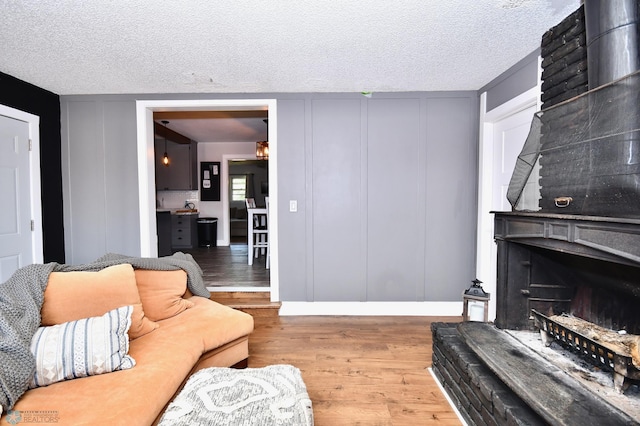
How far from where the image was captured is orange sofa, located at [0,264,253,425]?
4.02ft

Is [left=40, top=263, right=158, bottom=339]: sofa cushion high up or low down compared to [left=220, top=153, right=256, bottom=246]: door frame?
down

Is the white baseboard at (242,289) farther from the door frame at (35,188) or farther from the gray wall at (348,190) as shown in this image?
the door frame at (35,188)

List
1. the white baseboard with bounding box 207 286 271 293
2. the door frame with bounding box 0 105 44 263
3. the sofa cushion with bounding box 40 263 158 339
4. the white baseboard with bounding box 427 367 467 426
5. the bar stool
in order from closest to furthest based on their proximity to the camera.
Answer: the sofa cushion with bounding box 40 263 158 339
the white baseboard with bounding box 427 367 467 426
the door frame with bounding box 0 105 44 263
the white baseboard with bounding box 207 286 271 293
the bar stool

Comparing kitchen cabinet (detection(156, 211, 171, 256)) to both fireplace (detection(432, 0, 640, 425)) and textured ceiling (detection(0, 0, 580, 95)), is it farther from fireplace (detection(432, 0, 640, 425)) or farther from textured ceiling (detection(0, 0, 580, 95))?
fireplace (detection(432, 0, 640, 425))

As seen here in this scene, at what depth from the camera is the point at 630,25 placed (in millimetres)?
1292

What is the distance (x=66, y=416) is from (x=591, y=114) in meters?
2.62

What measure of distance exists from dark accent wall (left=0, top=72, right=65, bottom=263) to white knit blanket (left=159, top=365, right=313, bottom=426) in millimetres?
2984

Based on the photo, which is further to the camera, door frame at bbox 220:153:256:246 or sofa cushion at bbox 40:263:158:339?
door frame at bbox 220:153:256:246

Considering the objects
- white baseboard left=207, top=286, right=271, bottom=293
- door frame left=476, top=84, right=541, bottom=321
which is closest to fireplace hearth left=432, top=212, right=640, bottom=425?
door frame left=476, top=84, right=541, bottom=321

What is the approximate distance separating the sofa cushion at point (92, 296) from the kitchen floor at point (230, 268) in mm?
1787

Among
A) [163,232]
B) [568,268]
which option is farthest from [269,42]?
[163,232]

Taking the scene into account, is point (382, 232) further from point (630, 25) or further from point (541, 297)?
point (630, 25)

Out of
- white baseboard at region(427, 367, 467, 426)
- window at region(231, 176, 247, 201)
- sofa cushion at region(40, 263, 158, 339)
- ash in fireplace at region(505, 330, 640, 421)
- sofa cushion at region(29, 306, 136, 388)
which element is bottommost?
white baseboard at region(427, 367, 467, 426)

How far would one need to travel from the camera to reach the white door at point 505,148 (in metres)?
2.65
